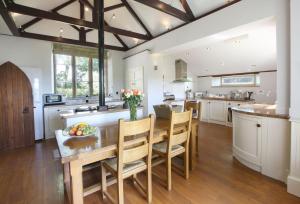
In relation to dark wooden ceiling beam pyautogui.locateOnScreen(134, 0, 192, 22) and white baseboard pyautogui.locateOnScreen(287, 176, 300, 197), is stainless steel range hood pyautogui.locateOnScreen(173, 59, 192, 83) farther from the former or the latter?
white baseboard pyautogui.locateOnScreen(287, 176, 300, 197)

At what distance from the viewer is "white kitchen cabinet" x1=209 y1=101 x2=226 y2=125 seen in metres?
5.46

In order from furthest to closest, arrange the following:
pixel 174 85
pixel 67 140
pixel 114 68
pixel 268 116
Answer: pixel 174 85, pixel 114 68, pixel 268 116, pixel 67 140

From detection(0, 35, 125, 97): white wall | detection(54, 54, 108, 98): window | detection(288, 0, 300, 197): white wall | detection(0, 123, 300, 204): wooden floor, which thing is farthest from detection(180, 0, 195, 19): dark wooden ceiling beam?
detection(0, 35, 125, 97): white wall

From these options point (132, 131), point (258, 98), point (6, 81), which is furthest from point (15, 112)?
point (258, 98)

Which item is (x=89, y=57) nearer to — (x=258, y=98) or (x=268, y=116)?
(x=268, y=116)

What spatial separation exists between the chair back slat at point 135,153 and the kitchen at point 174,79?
16 cm

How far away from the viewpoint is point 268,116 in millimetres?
2307

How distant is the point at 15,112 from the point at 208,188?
4245mm

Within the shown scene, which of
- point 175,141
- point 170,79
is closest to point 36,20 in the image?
point 170,79

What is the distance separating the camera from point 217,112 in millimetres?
5648

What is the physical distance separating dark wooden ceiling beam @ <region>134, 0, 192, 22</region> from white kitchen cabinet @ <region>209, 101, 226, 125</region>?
3.07 m

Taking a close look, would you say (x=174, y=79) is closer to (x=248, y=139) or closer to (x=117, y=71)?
(x=117, y=71)

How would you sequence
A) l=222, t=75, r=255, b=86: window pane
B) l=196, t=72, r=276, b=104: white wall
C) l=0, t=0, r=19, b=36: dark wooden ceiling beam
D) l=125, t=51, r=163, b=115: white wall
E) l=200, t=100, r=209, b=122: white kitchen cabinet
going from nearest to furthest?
l=0, t=0, r=19, b=36: dark wooden ceiling beam
l=196, t=72, r=276, b=104: white wall
l=125, t=51, r=163, b=115: white wall
l=222, t=75, r=255, b=86: window pane
l=200, t=100, r=209, b=122: white kitchen cabinet

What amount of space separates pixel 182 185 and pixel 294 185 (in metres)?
A: 1.31
